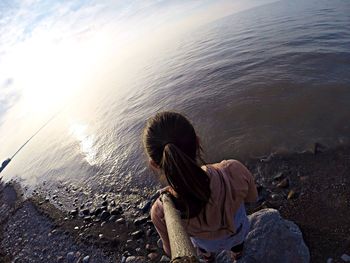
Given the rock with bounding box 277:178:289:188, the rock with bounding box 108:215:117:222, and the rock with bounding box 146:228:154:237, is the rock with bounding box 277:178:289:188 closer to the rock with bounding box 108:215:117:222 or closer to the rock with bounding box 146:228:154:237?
the rock with bounding box 146:228:154:237

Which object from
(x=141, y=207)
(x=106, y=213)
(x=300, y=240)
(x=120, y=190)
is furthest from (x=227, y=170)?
(x=120, y=190)

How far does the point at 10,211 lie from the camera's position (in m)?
10.2

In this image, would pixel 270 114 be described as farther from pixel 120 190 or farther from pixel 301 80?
pixel 120 190

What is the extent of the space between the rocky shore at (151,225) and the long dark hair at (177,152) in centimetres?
335

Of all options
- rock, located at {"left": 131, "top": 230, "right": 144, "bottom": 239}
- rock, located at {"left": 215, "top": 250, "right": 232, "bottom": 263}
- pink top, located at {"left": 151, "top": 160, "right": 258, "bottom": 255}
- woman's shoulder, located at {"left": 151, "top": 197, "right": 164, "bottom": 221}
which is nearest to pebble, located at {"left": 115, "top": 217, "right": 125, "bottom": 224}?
rock, located at {"left": 131, "top": 230, "right": 144, "bottom": 239}

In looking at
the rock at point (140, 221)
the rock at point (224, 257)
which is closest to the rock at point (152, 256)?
the rock at point (140, 221)

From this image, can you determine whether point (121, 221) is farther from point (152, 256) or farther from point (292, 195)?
point (292, 195)

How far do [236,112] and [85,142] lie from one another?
8.26 meters

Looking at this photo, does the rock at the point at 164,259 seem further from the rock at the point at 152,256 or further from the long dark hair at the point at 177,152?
the long dark hair at the point at 177,152

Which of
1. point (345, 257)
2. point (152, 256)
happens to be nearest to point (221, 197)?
point (345, 257)

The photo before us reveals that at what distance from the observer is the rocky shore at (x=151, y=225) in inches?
181

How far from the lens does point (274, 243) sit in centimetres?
417

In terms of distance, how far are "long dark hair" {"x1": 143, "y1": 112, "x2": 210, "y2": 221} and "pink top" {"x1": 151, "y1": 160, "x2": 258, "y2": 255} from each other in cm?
28

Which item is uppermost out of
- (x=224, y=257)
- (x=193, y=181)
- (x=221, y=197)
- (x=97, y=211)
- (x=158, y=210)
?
(x=193, y=181)
